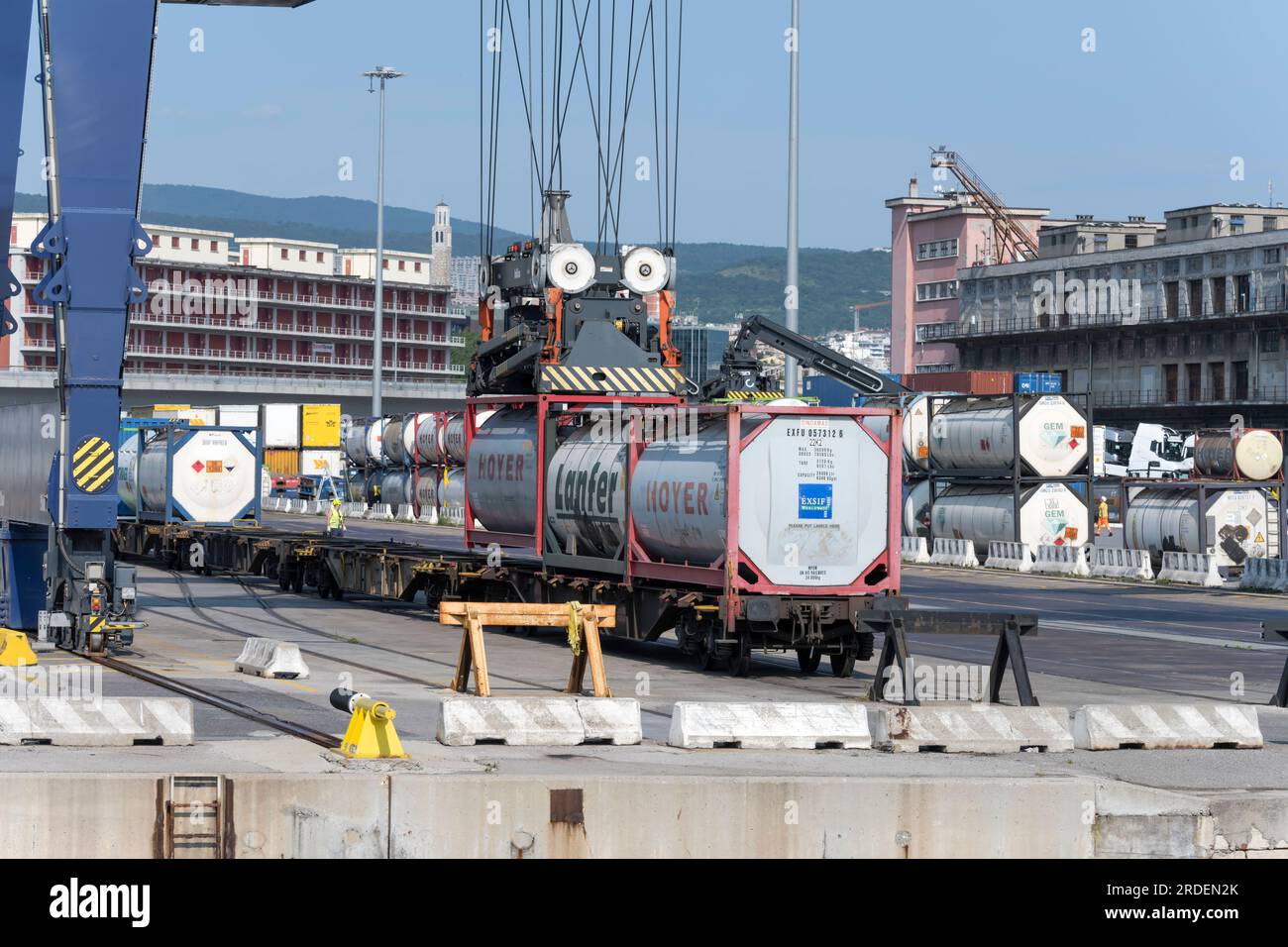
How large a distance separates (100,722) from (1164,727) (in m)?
9.27

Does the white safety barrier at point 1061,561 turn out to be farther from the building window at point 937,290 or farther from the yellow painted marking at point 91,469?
the building window at point 937,290

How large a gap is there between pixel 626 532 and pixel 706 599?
244 cm

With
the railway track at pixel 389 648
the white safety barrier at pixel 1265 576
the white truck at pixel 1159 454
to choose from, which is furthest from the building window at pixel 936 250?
the railway track at pixel 389 648

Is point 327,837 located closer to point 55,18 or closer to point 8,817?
point 8,817

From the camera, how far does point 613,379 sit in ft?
98.0

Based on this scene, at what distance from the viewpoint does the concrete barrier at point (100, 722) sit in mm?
14273

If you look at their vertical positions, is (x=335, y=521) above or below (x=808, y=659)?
above

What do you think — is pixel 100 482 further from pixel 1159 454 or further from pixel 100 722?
pixel 1159 454

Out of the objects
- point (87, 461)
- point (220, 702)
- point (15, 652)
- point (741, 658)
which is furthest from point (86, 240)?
point (741, 658)

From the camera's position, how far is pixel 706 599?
955 inches

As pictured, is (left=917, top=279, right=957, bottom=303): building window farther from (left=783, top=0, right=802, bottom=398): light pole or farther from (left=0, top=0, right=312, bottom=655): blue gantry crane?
(left=0, top=0, right=312, bottom=655): blue gantry crane

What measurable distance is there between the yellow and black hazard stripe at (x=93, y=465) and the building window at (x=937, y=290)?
129298 millimetres
